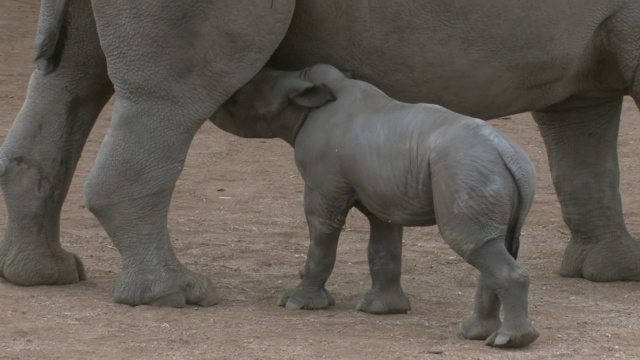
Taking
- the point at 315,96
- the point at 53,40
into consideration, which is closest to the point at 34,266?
the point at 53,40

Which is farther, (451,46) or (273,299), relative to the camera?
(273,299)

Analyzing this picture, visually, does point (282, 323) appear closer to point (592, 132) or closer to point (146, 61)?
point (146, 61)

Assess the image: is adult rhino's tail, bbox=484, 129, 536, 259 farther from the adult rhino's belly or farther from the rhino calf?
the adult rhino's belly

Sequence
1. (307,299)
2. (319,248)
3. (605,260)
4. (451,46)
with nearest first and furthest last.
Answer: (319,248) < (307,299) < (451,46) < (605,260)

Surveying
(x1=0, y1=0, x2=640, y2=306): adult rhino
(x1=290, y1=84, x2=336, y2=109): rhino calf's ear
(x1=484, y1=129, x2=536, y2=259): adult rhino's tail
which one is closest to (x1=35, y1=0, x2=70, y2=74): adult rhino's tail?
(x1=0, y1=0, x2=640, y2=306): adult rhino

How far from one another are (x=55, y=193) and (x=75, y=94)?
1.47ft

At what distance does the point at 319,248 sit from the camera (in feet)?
20.4

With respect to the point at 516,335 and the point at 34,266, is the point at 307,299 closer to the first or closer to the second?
the point at 516,335

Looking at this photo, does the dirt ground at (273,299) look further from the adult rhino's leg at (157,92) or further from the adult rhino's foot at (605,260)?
the adult rhino's leg at (157,92)

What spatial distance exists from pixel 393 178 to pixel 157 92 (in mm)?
1015

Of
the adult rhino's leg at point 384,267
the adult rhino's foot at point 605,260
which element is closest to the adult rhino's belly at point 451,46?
the adult rhino's leg at point 384,267

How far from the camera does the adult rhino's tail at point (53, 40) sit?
6465 mm

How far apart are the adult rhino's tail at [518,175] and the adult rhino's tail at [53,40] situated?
1988mm

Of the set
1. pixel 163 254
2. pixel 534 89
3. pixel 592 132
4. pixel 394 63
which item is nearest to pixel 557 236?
pixel 592 132
